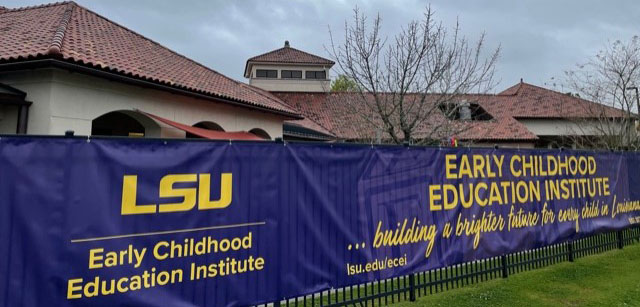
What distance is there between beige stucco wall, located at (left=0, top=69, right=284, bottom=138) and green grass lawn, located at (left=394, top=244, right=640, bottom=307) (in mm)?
7703

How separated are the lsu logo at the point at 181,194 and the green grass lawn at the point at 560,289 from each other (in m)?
2.98

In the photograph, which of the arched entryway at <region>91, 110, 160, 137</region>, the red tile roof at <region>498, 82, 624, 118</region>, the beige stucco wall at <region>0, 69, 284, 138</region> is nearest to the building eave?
the beige stucco wall at <region>0, 69, 284, 138</region>

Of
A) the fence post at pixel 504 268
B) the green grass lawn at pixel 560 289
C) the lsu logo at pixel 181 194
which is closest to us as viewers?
the lsu logo at pixel 181 194

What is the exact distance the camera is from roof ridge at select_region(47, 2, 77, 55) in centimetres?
764

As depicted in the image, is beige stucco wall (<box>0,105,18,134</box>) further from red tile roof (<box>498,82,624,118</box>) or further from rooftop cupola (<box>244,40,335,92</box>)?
red tile roof (<box>498,82,624,118</box>)

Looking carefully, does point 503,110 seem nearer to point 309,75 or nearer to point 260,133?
point 309,75

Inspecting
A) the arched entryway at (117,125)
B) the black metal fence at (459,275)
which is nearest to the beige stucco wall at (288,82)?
the arched entryway at (117,125)

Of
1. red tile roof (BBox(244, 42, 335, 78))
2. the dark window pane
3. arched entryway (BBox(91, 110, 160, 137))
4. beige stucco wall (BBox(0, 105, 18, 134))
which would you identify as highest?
red tile roof (BBox(244, 42, 335, 78))

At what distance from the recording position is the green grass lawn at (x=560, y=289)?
18.0ft

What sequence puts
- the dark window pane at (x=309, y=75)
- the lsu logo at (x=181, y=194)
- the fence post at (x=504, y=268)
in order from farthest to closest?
the dark window pane at (x=309, y=75), the fence post at (x=504, y=268), the lsu logo at (x=181, y=194)

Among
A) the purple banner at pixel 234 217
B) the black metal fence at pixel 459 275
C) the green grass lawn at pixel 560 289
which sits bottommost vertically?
the green grass lawn at pixel 560 289

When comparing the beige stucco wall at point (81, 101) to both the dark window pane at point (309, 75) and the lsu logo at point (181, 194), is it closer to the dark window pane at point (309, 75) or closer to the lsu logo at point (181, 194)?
the lsu logo at point (181, 194)

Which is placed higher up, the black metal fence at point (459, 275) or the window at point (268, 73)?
the window at point (268, 73)

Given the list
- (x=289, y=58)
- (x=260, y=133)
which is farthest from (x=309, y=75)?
(x=260, y=133)
